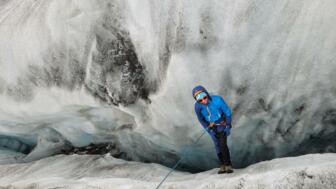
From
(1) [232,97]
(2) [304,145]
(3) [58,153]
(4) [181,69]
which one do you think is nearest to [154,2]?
(4) [181,69]

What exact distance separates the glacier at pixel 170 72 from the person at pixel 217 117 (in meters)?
0.60

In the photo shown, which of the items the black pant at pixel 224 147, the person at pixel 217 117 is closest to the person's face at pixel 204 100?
the person at pixel 217 117

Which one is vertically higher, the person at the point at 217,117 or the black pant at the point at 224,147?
the person at the point at 217,117

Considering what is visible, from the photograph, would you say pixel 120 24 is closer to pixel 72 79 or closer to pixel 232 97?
pixel 72 79

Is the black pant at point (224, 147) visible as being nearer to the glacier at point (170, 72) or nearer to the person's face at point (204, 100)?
the person's face at point (204, 100)

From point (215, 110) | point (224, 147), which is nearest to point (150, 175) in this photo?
point (224, 147)

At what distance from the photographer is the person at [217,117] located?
140 inches

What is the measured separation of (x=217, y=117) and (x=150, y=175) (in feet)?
3.86

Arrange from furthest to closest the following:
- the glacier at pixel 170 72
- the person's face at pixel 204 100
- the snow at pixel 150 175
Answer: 1. the glacier at pixel 170 72
2. the person's face at pixel 204 100
3. the snow at pixel 150 175

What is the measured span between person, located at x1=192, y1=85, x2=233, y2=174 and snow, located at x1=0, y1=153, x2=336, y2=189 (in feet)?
0.64

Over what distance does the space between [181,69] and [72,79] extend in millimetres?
1624

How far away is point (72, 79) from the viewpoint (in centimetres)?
504

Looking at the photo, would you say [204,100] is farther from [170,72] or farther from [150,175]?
[150,175]

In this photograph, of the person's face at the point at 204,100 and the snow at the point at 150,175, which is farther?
the person's face at the point at 204,100
